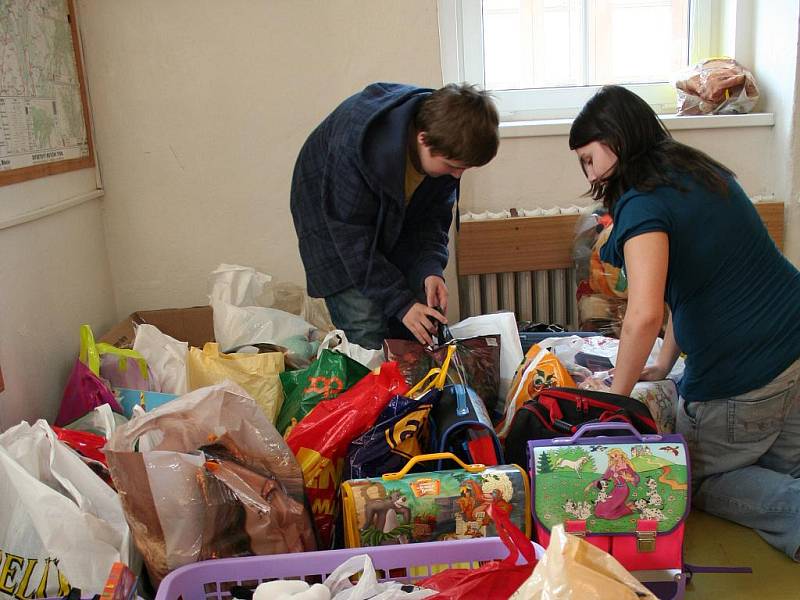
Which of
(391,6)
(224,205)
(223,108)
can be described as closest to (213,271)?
(224,205)

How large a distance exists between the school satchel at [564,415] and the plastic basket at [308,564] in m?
0.46

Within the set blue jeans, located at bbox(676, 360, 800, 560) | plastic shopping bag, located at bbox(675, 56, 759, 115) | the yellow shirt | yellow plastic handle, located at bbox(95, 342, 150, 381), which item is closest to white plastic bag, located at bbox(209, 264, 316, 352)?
yellow plastic handle, located at bbox(95, 342, 150, 381)

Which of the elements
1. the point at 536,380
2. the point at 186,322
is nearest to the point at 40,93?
the point at 186,322

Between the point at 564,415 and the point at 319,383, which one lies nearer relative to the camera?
the point at 564,415

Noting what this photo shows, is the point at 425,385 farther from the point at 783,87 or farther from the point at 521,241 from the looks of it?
the point at 783,87

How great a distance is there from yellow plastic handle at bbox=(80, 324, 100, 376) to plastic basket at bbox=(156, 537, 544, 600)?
86 cm

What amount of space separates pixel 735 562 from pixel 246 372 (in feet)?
4.28

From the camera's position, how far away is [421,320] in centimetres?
207

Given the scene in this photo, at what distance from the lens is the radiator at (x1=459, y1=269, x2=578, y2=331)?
2.85 m

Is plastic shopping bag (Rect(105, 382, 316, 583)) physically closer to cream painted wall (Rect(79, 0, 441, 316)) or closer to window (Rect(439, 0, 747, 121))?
cream painted wall (Rect(79, 0, 441, 316))

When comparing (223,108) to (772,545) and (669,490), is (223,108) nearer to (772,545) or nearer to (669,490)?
(669,490)

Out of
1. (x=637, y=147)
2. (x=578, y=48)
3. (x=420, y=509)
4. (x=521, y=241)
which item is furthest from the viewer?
(x=578, y=48)

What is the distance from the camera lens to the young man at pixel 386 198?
6.28 feet

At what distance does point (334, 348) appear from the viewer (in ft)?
7.26
